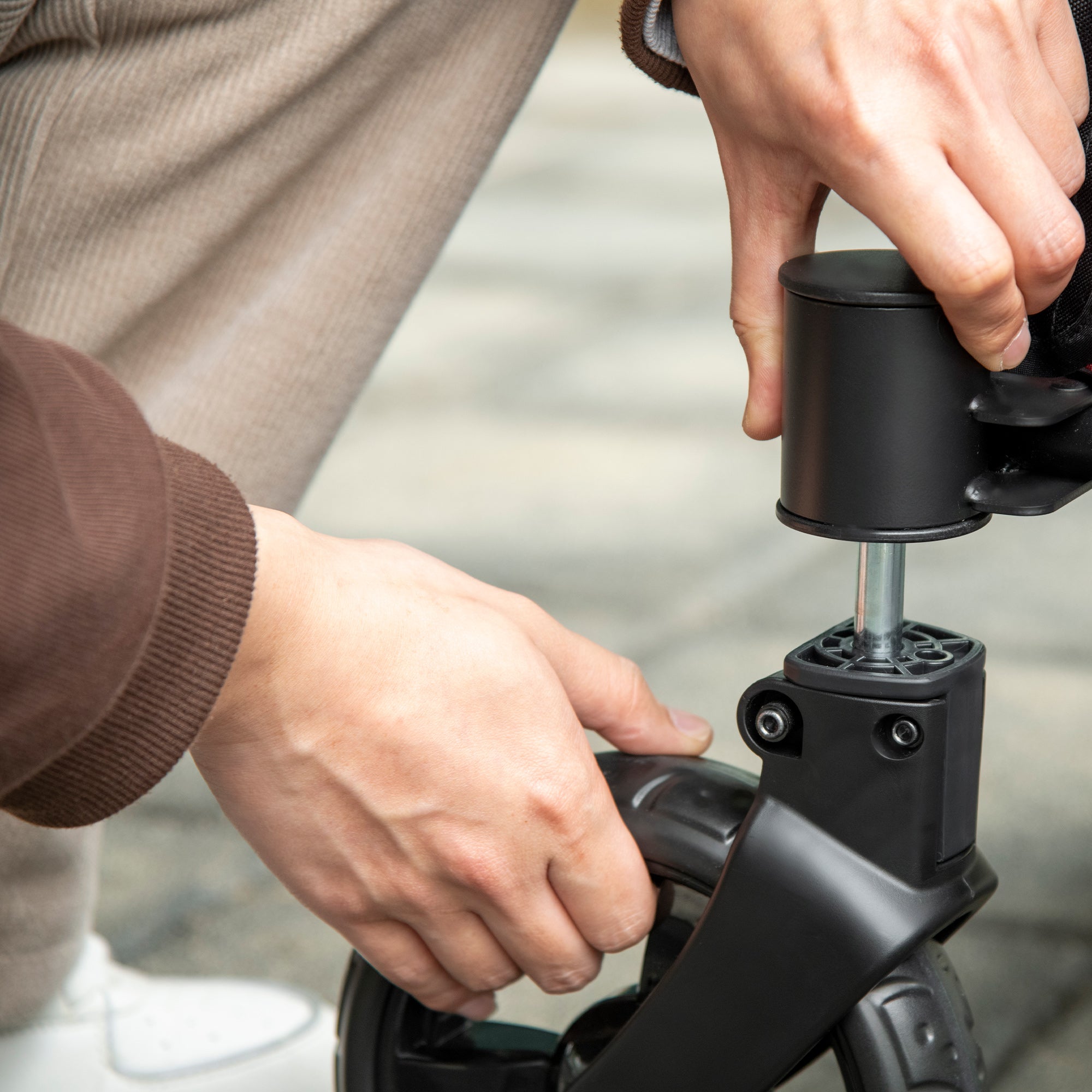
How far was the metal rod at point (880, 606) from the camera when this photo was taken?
0.72 metres

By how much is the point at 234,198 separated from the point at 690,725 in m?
0.53

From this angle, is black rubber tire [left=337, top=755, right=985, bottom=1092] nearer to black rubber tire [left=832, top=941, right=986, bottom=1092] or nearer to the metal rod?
black rubber tire [left=832, top=941, right=986, bottom=1092]

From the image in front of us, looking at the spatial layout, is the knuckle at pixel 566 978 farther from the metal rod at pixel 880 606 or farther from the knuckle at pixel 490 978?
the metal rod at pixel 880 606

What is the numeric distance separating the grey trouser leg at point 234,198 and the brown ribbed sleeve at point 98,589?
37 centimetres

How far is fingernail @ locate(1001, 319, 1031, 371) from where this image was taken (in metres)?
0.66

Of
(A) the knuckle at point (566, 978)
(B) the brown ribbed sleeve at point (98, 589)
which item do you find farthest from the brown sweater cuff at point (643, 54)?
(A) the knuckle at point (566, 978)

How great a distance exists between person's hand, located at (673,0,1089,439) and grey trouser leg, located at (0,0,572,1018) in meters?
0.34

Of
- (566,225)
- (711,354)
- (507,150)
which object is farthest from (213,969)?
(507,150)

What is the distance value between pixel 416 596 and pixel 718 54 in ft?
1.20

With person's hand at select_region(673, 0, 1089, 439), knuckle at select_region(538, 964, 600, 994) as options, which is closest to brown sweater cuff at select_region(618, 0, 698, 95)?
person's hand at select_region(673, 0, 1089, 439)

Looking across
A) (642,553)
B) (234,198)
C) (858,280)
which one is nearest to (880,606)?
(858,280)

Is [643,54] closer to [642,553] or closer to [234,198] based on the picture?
[234,198]

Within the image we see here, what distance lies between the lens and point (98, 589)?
0.59 meters

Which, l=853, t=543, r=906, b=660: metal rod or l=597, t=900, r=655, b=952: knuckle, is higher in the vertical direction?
l=853, t=543, r=906, b=660: metal rod
